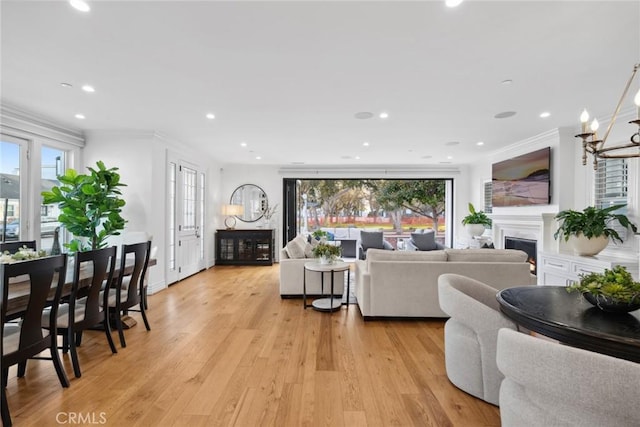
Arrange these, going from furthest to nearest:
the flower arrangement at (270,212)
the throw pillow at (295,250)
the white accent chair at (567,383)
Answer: the flower arrangement at (270,212) → the throw pillow at (295,250) → the white accent chair at (567,383)

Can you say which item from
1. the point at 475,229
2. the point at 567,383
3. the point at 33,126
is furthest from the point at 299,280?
the point at 475,229

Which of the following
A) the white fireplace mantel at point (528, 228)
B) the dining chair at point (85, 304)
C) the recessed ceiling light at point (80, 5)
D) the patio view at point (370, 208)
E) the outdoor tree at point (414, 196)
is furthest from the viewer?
the patio view at point (370, 208)

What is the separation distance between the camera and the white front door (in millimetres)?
5391

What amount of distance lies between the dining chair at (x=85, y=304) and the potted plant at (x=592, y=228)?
519 cm

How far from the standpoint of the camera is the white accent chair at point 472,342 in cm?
198

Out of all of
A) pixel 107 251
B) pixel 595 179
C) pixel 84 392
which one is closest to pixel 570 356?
pixel 84 392

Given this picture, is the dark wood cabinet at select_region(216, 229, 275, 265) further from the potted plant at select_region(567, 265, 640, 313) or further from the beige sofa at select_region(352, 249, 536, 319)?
the potted plant at select_region(567, 265, 640, 313)

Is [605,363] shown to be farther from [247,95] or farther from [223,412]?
[247,95]

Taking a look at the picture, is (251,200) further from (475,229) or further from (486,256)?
(486,256)

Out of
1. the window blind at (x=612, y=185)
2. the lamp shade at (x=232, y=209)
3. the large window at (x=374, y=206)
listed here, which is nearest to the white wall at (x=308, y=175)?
the lamp shade at (x=232, y=209)

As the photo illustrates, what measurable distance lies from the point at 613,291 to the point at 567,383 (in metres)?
0.76

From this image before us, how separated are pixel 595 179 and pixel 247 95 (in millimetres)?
4694

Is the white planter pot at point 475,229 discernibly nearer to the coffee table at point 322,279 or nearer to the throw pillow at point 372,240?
the throw pillow at point 372,240

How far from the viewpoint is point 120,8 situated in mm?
1873
